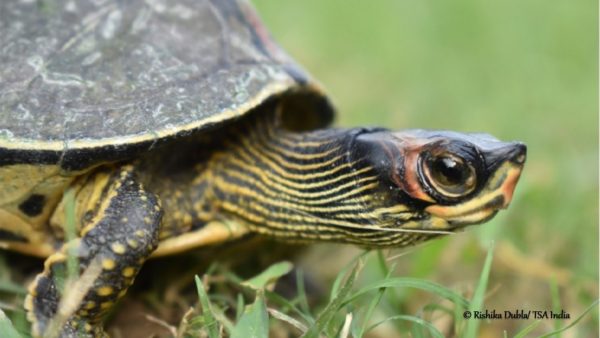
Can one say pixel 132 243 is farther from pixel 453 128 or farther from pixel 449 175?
pixel 453 128

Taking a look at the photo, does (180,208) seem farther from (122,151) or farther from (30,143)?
(30,143)

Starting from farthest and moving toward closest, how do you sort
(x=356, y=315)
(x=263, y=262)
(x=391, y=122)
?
1. (x=391, y=122)
2. (x=263, y=262)
3. (x=356, y=315)

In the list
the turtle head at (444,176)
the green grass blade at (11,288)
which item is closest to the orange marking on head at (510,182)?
the turtle head at (444,176)

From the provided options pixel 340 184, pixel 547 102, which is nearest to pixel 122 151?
pixel 340 184

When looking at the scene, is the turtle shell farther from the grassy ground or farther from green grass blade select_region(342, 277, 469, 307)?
green grass blade select_region(342, 277, 469, 307)

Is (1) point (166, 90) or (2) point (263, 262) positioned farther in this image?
(2) point (263, 262)
